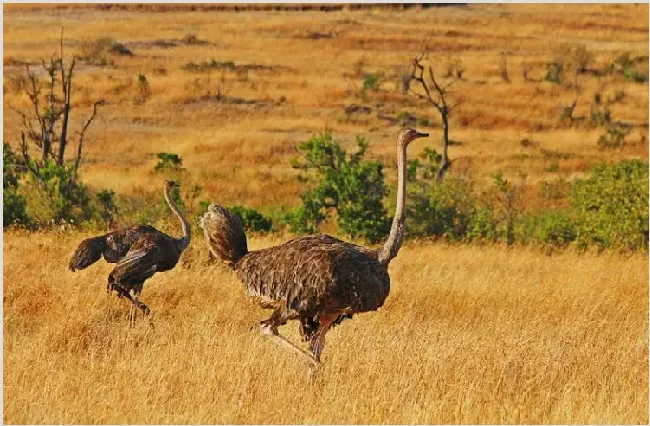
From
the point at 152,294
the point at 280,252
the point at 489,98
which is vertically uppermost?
the point at 280,252

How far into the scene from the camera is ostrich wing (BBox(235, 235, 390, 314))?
6992 mm

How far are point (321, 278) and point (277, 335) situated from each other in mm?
574

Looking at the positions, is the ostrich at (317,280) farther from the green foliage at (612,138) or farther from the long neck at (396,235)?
the green foliage at (612,138)

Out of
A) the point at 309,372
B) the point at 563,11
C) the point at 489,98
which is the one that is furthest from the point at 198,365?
the point at 563,11

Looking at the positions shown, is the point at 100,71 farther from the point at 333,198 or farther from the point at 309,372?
the point at 309,372

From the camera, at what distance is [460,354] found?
25.1ft

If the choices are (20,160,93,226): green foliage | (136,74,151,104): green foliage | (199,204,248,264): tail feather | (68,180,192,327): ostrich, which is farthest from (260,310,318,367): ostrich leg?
(136,74,151,104): green foliage

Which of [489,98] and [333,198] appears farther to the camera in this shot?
[489,98]

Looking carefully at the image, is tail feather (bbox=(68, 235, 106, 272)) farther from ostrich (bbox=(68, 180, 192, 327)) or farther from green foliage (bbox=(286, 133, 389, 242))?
green foliage (bbox=(286, 133, 389, 242))

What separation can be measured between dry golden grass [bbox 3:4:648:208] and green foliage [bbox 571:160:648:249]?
7.40 m

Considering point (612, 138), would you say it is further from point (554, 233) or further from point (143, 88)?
point (554, 233)

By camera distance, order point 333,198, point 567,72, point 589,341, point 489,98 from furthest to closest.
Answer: point 567,72
point 489,98
point 333,198
point 589,341

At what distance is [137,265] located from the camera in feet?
29.9

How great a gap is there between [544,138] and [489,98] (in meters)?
7.14
